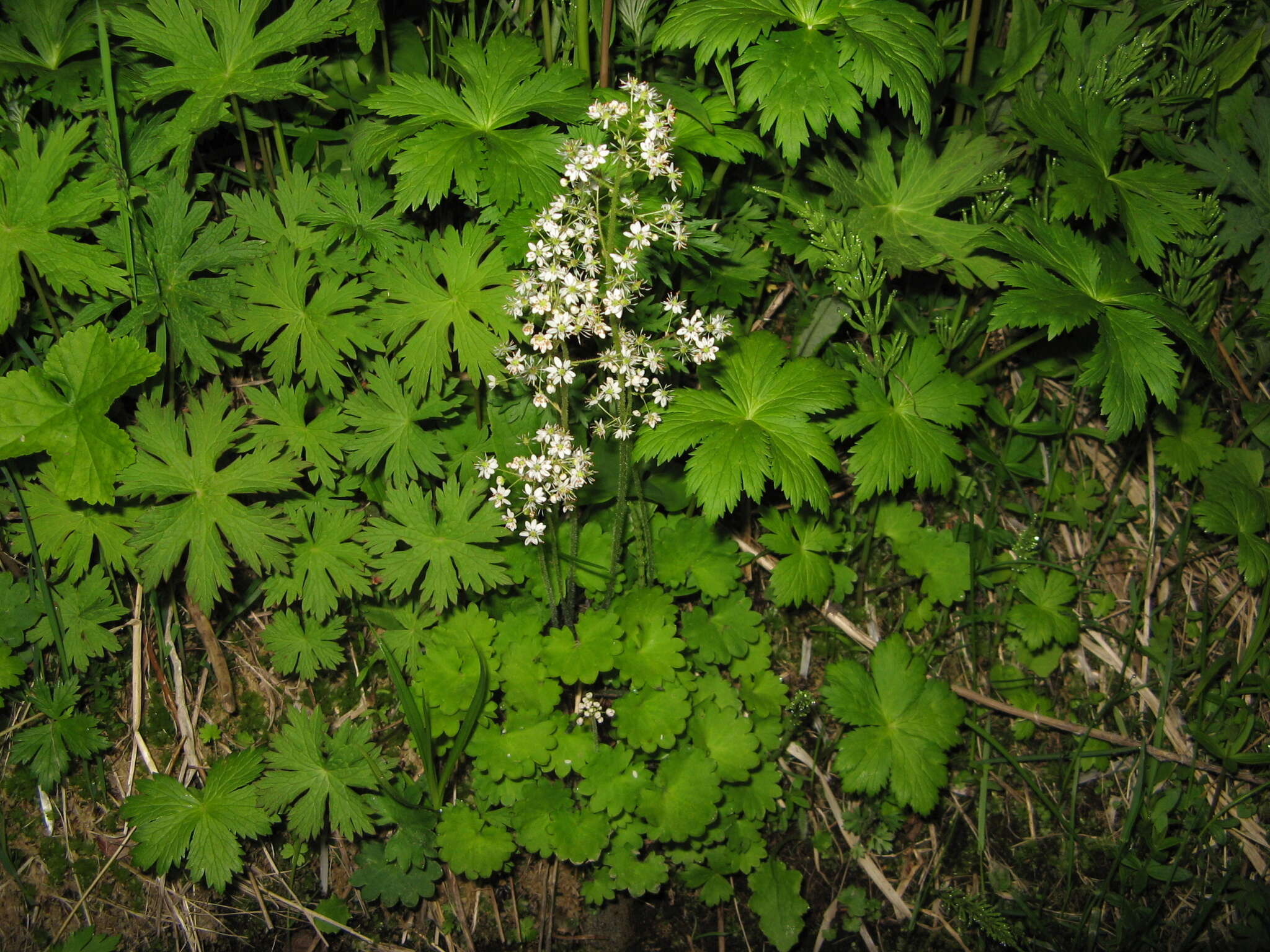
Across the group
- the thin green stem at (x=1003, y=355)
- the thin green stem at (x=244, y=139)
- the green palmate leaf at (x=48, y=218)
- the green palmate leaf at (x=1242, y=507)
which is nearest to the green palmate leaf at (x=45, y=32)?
the green palmate leaf at (x=48, y=218)

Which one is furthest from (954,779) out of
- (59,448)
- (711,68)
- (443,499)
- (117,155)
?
(117,155)

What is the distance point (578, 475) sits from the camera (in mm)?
2434

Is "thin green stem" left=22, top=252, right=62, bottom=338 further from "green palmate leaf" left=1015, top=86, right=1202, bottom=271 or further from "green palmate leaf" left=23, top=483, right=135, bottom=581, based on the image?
"green palmate leaf" left=1015, top=86, right=1202, bottom=271

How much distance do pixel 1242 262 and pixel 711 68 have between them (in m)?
2.49

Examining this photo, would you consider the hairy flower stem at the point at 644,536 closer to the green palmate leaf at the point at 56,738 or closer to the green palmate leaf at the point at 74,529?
the green palmate leaf at the point at 74,529

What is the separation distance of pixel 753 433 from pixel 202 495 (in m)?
1.76

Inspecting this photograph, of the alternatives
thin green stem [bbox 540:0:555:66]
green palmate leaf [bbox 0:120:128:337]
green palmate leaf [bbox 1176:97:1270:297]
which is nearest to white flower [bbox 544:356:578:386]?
thin green stem [bbox 540:0:555:66]

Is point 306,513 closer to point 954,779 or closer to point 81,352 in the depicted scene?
point 81,352

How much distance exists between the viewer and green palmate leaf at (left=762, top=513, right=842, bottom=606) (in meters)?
3.08

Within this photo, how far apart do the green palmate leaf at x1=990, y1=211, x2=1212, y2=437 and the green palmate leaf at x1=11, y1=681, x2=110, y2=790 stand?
127 inches

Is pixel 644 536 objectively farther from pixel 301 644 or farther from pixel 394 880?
pixel 394 880

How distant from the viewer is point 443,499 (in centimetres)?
283

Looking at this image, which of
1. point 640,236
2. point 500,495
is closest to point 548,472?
point 500,495

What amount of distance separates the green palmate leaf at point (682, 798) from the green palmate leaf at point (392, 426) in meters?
1.27
